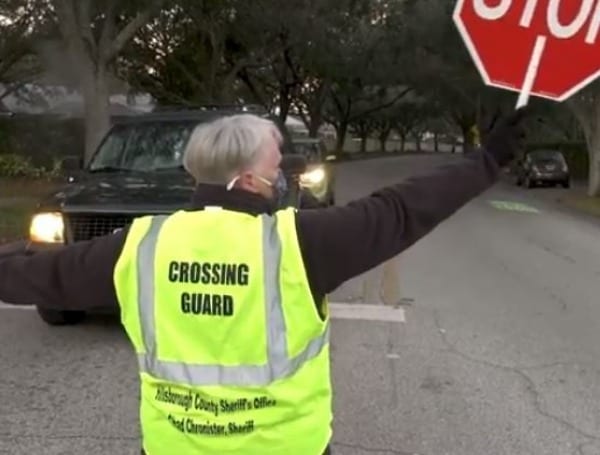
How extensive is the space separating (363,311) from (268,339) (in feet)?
19.2

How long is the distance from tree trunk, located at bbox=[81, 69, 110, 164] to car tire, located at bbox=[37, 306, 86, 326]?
888 centimetres

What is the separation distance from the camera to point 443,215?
7.21 feet

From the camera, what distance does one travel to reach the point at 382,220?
6.96 ft

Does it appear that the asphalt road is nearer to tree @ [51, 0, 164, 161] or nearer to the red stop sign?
the red stop sign

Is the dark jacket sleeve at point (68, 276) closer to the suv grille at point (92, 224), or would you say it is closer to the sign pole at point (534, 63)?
the sign pole at point (534, 63)

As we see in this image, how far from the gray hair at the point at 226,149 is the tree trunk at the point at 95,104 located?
13.9 m

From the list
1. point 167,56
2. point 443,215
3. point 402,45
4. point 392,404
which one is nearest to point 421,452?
point 392,404

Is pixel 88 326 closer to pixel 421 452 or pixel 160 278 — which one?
pixel 421 452

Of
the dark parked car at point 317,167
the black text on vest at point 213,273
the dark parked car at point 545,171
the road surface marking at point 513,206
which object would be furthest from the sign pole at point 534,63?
the dark parked car at point 545,171

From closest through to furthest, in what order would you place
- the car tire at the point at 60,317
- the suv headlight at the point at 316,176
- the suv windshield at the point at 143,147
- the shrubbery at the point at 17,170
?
Answer: the car tire at the point at 60,317, the suv windshield at the point at 143,147, the suv headlight at the point at 316,176, the shrubbery at the point at 17,170

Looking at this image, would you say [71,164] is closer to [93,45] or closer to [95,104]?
[95,104]

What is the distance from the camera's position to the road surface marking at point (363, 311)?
299 inches

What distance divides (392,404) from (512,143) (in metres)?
3.23

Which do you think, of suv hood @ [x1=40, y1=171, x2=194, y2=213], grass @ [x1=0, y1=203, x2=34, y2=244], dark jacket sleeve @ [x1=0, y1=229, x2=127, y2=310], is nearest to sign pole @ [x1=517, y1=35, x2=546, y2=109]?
dark jacket sleeve @ [x1=0, y1=229, x2=127, y2=310]
